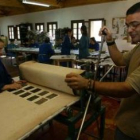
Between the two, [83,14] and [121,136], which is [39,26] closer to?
[83,14]

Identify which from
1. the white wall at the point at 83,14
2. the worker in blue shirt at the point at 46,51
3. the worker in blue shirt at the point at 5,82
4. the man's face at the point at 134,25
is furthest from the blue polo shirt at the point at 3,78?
the white wall at the point at 83,14

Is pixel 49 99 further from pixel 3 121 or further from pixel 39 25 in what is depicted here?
pixel 39 25

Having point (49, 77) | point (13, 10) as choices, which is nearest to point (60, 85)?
point (49, 77)

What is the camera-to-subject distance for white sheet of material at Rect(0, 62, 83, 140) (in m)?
1.08

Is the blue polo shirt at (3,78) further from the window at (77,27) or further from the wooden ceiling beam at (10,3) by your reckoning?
the wooden ceiling beam at (10,3)

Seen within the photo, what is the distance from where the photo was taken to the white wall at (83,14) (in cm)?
633

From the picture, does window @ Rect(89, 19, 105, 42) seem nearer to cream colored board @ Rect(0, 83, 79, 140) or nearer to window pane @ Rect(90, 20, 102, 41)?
window pane @ Rect(90, 20, 102, 41)

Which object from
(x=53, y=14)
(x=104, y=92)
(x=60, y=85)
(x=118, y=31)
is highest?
(x=53, y=14)

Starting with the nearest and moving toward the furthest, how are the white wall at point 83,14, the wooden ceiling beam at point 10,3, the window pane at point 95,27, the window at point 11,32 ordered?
the white wall at point 83,14 < the window pane at point 95,27 < the wooden ceiling beam at point 10,3 < the window at point 11,32

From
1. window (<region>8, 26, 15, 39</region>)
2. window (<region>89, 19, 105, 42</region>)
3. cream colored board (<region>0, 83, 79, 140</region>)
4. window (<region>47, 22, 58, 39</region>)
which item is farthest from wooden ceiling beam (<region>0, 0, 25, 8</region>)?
cream colored board (<region>0, 83, 79, 140</region>)

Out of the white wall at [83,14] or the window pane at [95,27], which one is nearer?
the white wall at [83,14]

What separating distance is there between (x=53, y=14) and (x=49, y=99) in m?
7.49

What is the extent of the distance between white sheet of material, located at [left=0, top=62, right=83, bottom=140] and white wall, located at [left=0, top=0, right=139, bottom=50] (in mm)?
5285

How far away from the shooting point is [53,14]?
8.34m
